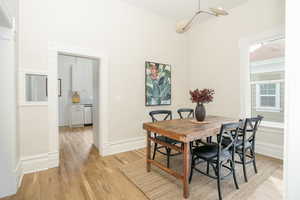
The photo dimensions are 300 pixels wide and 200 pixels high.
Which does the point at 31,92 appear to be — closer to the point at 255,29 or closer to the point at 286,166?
the point at 286,166

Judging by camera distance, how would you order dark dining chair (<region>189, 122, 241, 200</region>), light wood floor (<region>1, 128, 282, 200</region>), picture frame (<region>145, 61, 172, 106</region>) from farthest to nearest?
picture frame (<region>145, 61, 172, 106</region>) < light wood floor (<region>1, 128, 282, 200</region>) < dark dining chair (<region>189, 122, 241, 200</region>)

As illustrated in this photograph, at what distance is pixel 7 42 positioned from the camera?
1907mm

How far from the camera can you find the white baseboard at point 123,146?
10.4 feet

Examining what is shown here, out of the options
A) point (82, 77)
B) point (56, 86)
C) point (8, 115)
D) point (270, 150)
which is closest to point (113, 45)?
point (56, 86)

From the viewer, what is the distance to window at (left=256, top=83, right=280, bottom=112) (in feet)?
12.3

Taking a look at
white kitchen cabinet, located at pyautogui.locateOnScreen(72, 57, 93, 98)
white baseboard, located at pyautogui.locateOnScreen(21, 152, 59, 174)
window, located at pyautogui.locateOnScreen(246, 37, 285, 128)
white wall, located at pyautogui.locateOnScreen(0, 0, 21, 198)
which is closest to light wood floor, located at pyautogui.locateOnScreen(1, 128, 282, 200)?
white baseboard, located at pyautogui.locateOnScreen(21, 152, 59, 174)

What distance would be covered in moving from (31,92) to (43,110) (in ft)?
1.16

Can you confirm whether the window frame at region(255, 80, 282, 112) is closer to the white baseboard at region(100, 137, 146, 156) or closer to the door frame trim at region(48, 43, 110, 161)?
the white baseboard at region(100, 137, 146, 156)

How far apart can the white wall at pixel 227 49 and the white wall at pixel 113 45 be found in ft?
1.63

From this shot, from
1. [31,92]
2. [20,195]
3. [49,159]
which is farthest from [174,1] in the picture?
[20,195]

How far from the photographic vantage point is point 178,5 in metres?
3.52

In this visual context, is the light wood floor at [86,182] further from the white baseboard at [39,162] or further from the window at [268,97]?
the window at [268,97]

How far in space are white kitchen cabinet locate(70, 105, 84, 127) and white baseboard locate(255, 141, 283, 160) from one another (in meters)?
5.81

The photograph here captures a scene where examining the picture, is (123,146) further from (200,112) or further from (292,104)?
(292,104)
